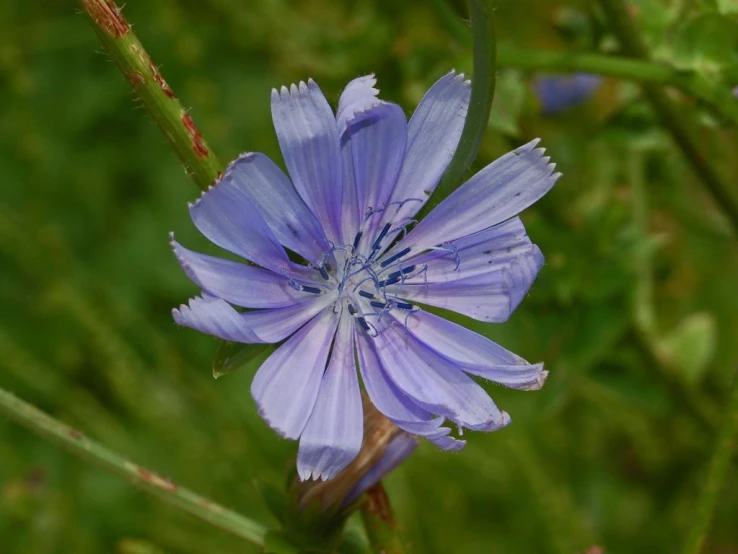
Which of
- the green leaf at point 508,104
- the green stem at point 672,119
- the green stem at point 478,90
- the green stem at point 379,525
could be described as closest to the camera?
the green stem at point 478,90

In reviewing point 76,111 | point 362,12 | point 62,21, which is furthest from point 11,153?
point 362,12

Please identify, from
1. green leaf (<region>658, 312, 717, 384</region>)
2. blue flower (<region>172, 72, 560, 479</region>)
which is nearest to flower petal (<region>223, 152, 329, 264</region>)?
blue flower (<region>172, 72, 560, 479</region>)

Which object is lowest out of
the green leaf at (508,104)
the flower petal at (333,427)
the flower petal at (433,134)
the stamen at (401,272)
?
the flower petal at (333,427)

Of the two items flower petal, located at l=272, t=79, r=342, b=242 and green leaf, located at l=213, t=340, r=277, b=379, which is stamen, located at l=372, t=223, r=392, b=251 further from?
green leaf, located at l=213, t=340, r=277, b=379

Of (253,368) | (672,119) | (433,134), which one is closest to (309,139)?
Answer: (433,134)

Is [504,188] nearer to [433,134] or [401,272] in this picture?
[433,134]

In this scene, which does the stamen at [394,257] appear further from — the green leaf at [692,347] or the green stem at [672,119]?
the green leaf at [692,347]

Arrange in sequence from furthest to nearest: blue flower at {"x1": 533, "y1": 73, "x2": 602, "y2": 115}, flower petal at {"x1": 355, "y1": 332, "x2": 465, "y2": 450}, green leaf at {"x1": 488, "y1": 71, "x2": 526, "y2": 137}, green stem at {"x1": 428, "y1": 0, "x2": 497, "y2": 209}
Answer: blue flower at {"x1": 533, "y1": 73, "x2": 602, "y2": 115}
green leaf at {"x1": 488, "y1": 71, "x2": 526, "y2": 137}
flower petal at {"x1": 355, "y1": 332, "x2": 465, "y2": 450}
green stem at {"x1": 428, "y1": 0, "x2": 497, "y2": 209}

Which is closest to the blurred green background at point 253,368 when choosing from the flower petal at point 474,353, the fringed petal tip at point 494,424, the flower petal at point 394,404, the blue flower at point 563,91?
the blue flower at point 563,91
